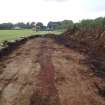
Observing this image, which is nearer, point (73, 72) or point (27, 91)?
point (27, 91)

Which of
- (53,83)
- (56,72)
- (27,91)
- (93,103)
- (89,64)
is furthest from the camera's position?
(89,64)

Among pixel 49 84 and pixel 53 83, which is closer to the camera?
pixel 49 84

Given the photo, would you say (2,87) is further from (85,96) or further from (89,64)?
(89,64)

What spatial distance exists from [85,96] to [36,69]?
4.69 meters

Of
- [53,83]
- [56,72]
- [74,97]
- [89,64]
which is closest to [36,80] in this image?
[53,83]

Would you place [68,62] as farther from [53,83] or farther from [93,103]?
[93,103]

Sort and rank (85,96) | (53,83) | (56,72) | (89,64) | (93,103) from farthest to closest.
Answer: (89,64)
(56,72)
(53,83)
(85,96)
(93,103)

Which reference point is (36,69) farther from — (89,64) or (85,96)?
(85,96)

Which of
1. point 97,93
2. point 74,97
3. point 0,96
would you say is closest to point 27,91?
point 0,96

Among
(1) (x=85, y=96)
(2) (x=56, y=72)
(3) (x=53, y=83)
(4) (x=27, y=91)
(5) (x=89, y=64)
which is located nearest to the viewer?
(1) (x=85, y=96)

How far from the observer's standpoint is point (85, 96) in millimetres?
8758

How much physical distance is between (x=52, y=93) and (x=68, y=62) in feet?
21.2

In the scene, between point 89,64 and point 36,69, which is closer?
point 36,69

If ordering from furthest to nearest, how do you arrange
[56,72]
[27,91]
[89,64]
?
[89,64] < [56,72] < [27,91]
